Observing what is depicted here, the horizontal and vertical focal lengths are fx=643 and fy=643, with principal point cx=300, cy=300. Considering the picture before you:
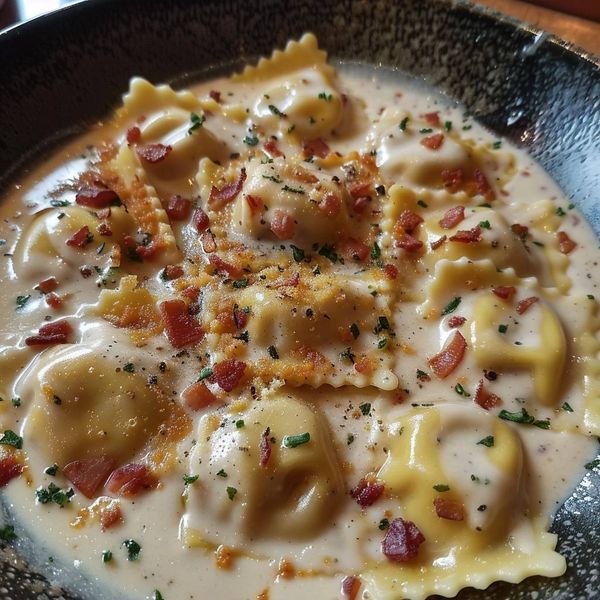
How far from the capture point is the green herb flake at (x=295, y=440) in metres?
2.83

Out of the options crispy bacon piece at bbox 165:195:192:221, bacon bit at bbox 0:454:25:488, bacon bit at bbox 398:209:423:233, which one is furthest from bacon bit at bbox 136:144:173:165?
bacon bit at bbox 0:454:25:488

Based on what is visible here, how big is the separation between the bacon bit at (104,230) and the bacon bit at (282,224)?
91 centimetres

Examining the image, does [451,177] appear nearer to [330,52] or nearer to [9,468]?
[330,52]

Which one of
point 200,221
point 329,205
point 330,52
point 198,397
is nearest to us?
point 198,397

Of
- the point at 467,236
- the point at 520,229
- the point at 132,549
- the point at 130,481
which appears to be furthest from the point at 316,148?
the point at 132,549

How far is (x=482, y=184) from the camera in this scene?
4074mm

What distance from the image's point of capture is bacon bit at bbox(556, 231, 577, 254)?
12.5 feet

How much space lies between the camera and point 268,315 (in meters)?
3.21

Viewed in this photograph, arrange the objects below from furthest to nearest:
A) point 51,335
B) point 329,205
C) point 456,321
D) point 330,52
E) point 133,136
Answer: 1. point 330,52
2. point 133,136
3. point 329,205
4. point 456,321
5. point 51,335

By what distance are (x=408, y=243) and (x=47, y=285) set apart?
2.01 metres

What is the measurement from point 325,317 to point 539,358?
1.08 metres

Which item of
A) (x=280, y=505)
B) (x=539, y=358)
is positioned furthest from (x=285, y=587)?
(x=539, y=358)

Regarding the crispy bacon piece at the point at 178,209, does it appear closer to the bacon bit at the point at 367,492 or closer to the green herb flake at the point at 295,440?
the green herb flake at the point at 295,440

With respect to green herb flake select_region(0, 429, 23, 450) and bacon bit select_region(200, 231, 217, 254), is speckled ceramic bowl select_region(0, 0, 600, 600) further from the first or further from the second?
green herb flake select_region(0, 429, 23, 450)
